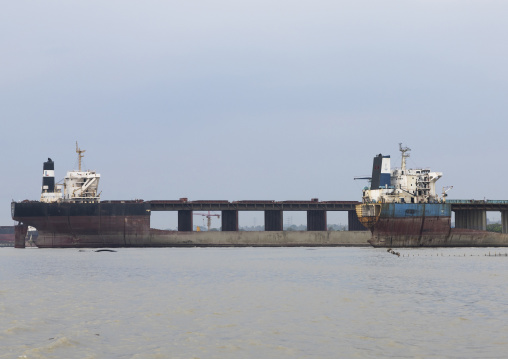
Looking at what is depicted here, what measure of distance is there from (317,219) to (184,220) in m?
23.7

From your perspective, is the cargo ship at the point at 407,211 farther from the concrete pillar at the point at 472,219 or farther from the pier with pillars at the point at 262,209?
the pier with pillars at the point at 262,209

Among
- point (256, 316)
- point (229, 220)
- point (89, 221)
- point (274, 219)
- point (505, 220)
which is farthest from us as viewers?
point (274, 219)

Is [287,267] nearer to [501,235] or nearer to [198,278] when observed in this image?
[198,278]

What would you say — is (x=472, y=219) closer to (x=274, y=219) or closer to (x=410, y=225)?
(x=410, y=225)

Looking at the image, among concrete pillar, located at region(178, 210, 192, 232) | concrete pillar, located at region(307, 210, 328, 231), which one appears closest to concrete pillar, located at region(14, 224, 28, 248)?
concrete pillar, located at region(178, 210, 192, 232)

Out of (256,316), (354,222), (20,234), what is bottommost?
(256,316)

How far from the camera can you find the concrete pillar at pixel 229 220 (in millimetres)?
111812

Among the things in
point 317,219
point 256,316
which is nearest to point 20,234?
point 317,219

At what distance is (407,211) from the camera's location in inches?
3447

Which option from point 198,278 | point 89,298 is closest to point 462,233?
point 198,278

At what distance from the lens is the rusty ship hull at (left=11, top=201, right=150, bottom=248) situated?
99750mm

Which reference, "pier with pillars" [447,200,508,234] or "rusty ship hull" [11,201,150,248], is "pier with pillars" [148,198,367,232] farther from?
"pier with pillars" [447,200,508,234]

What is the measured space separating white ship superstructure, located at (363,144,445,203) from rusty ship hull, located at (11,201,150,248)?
36.4 m

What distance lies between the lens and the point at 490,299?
101ft
